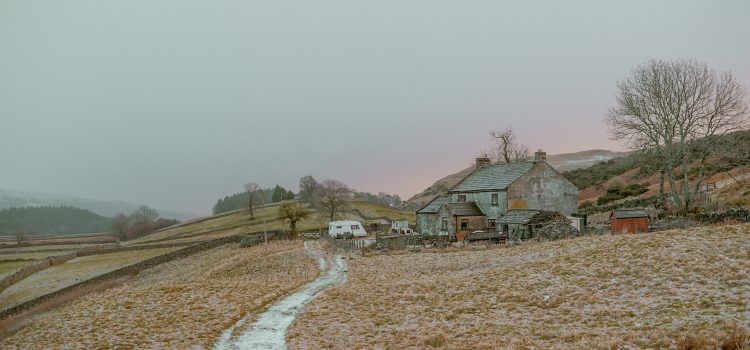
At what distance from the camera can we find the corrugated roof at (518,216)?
46406 millimetres

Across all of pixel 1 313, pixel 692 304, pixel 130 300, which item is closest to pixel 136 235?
pixel 1 313

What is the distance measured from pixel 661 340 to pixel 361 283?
61.0 feet

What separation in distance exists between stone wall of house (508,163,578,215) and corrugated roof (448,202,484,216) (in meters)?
4.42

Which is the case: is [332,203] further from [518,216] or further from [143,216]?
[143,216]

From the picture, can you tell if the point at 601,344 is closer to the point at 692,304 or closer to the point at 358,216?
the point at 692,304

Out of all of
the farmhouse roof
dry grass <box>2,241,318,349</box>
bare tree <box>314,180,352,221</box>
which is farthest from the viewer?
bare tree <box>314,180,352,221</box>

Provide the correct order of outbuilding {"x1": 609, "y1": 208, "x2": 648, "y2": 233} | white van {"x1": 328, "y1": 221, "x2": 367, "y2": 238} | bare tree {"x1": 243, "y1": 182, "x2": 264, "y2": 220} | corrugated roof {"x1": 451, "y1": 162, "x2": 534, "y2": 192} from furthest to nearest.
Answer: bare tree {"x1": 243, "y1": 182, "x2": 264, "y2": 220} → white van {"x1": 328, "y1": 221, "x2": 367, "y2": 238} → corrugated roof {"x1": 451, "y1": 162, "x2": 534, "y2": 192} → outbuilding {"x1": 609, "y1": 208, "x2": 648, "y2": 233}

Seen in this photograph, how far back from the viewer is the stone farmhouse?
55.2 metres

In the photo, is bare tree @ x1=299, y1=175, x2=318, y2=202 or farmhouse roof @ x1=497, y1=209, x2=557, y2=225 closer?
farmhouse roof @ x1=497, y1=209, x2=557, y2=225

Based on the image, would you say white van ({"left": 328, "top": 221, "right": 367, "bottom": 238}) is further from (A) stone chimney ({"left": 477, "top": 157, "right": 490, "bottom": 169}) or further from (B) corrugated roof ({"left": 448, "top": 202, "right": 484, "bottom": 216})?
(A) stone chimney ({"left": 477, "top": 157, "right": 490, "bottom": 169})

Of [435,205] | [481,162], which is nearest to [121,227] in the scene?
[435,205]

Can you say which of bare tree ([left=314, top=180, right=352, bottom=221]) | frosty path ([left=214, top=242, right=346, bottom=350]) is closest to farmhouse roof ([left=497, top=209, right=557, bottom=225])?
frosty path ([left=214, top=242, right=346, bottom=350])

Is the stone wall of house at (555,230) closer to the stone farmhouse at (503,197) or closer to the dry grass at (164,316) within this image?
the stone farmhouse at (503,197)

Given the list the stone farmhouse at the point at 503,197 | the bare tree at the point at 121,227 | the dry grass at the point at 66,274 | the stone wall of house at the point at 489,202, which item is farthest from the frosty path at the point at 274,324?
the bare tree at the point at 121,227
